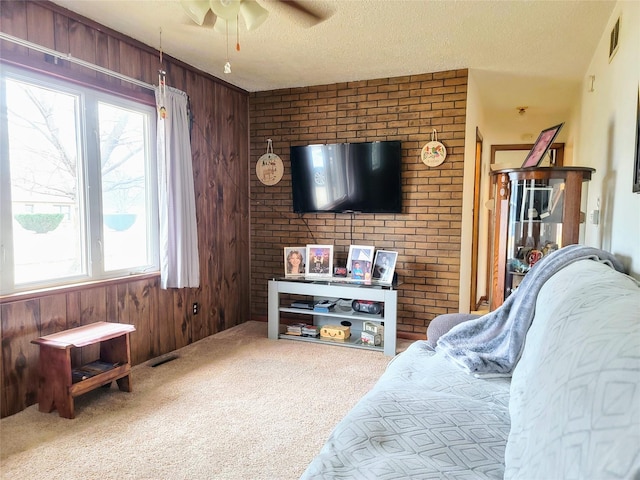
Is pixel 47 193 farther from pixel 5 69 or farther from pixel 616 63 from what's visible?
pixel 616 63

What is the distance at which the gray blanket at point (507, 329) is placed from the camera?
1801mm

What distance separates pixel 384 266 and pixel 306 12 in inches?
87.8

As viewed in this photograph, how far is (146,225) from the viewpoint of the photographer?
11.2ft

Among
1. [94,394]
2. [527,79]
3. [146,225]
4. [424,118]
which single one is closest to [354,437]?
[94,394]

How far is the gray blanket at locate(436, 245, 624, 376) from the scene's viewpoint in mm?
1801

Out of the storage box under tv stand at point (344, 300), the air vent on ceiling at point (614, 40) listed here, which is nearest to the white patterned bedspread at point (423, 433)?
the storage box under tv stand at point (344, 300)

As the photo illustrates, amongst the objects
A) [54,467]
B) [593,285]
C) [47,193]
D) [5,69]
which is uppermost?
[5,69]

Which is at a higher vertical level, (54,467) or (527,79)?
(527,79)

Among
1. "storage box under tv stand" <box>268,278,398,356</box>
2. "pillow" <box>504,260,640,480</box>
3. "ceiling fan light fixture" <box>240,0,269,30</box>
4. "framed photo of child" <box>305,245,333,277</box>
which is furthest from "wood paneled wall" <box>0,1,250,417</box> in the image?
"pillow" <box>504,260,640,480</box>

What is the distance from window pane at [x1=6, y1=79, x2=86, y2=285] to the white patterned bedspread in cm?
224

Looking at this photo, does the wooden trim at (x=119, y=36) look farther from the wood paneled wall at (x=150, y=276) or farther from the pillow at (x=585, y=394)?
the pillow at (x=585, y=394)

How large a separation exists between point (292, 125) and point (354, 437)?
3.64 m

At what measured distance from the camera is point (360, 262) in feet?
13.1

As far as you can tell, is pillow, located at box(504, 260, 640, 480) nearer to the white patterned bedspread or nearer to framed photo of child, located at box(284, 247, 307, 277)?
the white patterned bedspread
